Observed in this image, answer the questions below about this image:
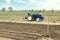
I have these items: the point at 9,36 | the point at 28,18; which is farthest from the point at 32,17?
the point at 9,36

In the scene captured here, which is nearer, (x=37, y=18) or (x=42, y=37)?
(x=42, y=37)

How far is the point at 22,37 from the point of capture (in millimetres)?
15023

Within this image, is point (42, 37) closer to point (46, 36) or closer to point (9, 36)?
point (46, 36)

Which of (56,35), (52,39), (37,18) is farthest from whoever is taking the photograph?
(37,18)

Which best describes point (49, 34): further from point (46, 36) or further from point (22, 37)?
point (22, 37)

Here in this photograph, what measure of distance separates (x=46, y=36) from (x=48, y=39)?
774 mm

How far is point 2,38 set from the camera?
15055 millimetres

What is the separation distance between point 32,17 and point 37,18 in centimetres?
80

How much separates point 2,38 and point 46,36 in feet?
9.80

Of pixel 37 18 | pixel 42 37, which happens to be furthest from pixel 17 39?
pixel 37 18

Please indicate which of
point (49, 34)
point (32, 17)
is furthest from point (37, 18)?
point (49, 34)

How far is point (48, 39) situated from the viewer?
14.4 metres

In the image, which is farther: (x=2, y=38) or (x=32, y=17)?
(x=32, y=17)

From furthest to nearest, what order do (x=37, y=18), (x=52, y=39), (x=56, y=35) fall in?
(x=37, y=18) → (x=56, y=35) → (x=52, y=39)
